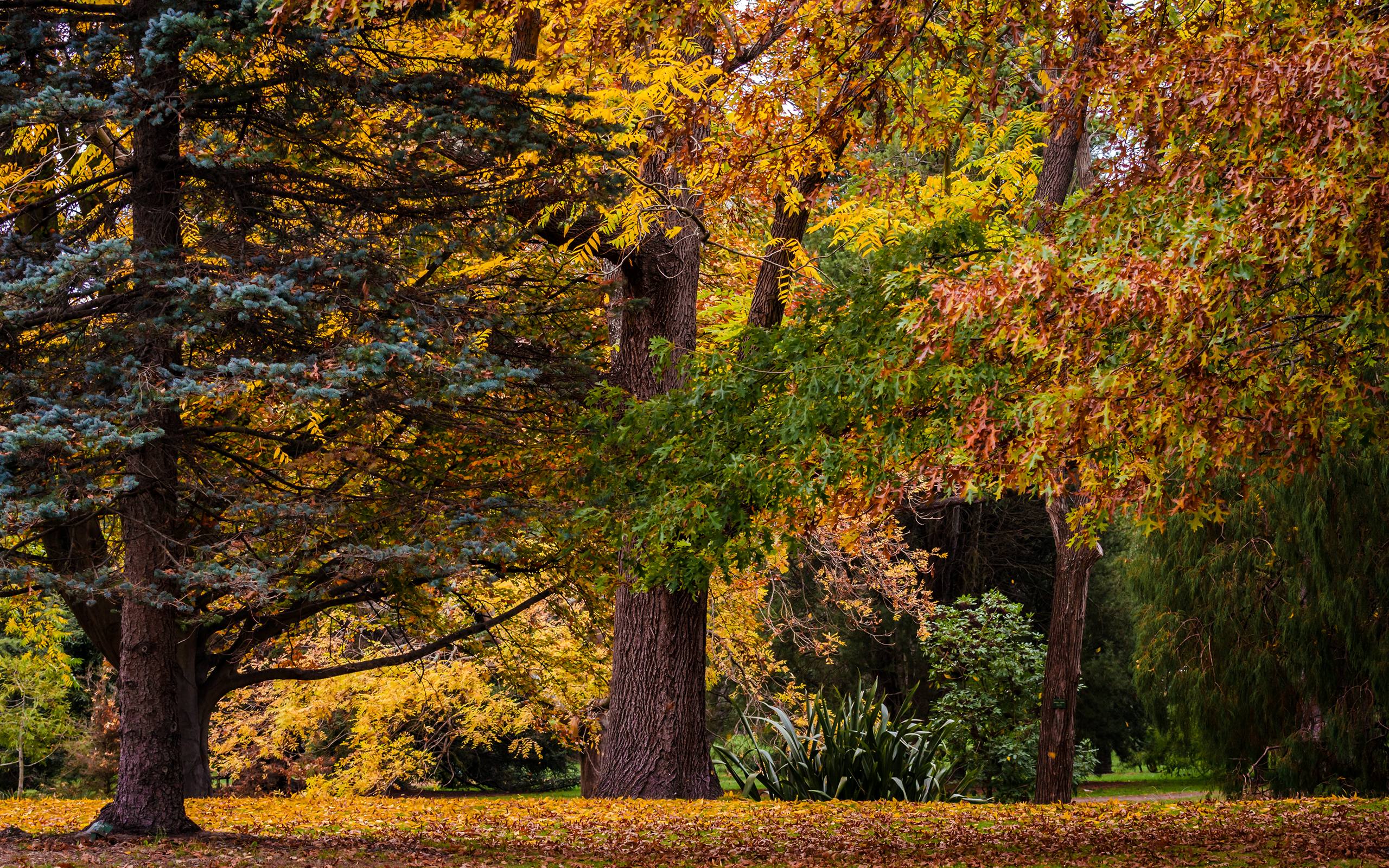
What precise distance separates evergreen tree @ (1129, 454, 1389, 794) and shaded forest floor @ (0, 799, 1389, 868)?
2.64 metres

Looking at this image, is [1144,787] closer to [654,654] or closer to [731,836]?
[654,654]

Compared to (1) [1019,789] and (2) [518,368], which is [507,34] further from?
(1) [1019,789]

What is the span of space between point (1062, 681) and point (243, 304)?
384 inches

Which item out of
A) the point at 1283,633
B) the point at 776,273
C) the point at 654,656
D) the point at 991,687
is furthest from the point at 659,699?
the point at 991,687

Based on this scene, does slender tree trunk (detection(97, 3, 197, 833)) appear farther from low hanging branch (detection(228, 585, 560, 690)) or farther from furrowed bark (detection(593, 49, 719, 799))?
low hanging branch (detection(228, 585, 560, 690))

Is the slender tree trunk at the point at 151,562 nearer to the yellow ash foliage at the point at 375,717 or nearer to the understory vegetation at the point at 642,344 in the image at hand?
the understory vegetation at the point at 642,344

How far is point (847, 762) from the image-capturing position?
11070mm

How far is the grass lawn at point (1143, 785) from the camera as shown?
2416 cm

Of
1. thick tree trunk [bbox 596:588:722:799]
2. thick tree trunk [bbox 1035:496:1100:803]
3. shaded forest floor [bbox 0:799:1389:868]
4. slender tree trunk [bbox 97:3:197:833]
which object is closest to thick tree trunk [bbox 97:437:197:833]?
slender tree trunk [bbox 97:3:197:833]

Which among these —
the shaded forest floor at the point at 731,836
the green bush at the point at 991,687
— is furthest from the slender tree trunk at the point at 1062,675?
the green bush at the point at 991,687

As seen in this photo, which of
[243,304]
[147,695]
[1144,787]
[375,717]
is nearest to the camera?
[243,304]

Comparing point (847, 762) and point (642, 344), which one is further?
point (847, 762)

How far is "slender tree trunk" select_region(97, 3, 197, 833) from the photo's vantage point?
677cm

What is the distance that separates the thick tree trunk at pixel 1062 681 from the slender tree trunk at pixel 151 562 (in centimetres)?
894
